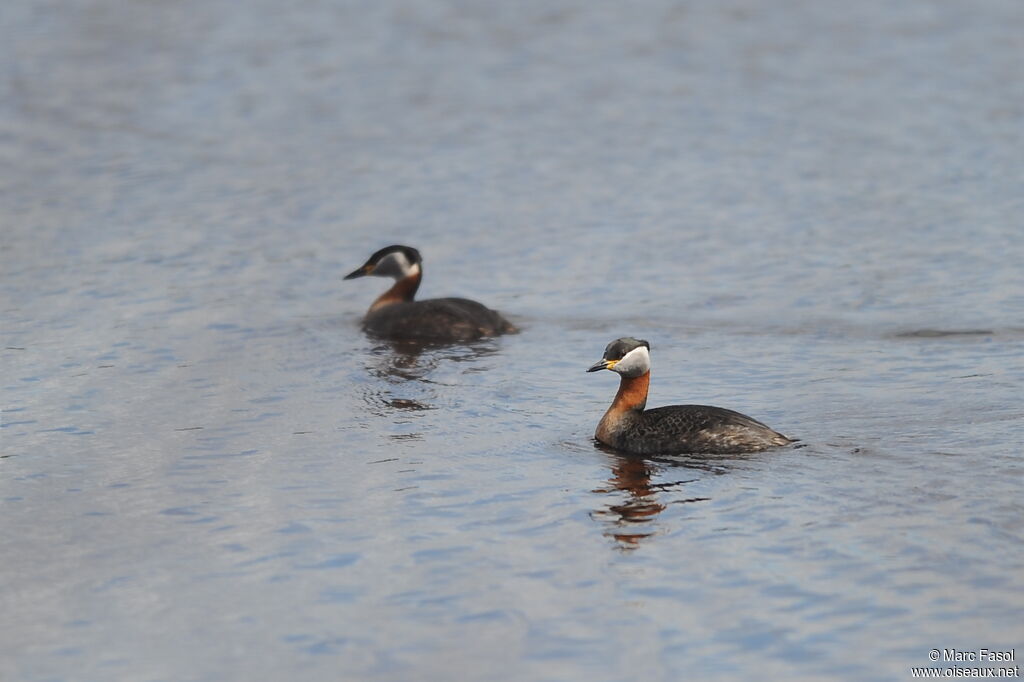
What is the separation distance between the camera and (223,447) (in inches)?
509

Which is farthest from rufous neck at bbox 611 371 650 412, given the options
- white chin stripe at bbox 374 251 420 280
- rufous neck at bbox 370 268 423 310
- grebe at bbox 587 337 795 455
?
white chin stripe at bbox 374 251 420 280

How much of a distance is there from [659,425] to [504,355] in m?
3.76

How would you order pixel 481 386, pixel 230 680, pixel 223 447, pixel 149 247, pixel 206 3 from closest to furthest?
pixel 230 680 < pixel 223 447 < pixel 481 386 < pixel 149 247 < pixel 206 3

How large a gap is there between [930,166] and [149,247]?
11.9 meters

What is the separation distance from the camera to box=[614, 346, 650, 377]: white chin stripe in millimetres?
13531

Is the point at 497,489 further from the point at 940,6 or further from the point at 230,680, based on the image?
the point at 940,6

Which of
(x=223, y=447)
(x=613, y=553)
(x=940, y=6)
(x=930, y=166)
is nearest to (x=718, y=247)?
(x=930, y=166)

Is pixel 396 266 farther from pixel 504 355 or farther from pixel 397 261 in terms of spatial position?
pixel 504 355

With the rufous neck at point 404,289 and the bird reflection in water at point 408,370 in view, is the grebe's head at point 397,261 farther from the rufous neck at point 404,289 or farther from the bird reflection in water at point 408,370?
the bird reflection in water at point 408,370

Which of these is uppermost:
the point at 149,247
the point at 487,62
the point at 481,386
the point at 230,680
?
the point at 487,62

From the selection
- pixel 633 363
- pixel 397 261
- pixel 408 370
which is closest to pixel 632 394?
pixel 633 363

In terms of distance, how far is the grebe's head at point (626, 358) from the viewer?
532 inches

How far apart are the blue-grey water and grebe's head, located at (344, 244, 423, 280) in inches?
24.3

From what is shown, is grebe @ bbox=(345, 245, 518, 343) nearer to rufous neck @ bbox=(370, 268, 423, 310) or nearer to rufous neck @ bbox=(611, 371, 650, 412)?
rufous neck @ bbox=(370, 268, 423, 310)
